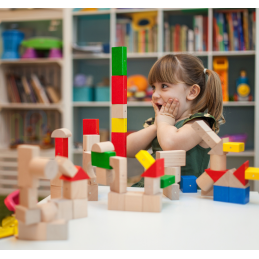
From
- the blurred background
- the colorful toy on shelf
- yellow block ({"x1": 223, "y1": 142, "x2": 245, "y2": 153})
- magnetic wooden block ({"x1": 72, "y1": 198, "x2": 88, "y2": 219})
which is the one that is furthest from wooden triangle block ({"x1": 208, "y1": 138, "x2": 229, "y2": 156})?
the colorful toy on shelf

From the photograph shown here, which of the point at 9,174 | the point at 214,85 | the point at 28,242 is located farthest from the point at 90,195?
the point at 9,174

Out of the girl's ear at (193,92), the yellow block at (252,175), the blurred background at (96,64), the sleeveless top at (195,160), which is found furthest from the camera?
the blurred background at (96,64)

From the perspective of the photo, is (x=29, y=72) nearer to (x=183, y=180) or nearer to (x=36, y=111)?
(x=36, y=111)

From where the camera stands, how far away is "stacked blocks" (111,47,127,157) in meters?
0.75

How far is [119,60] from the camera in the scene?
752mm

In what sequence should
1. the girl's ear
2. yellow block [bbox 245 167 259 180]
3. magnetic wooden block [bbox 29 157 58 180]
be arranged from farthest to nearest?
1. the girl's ear
2. yellow block [bbox 245 167 259 180]
3. magnetic wooden block [bbox 29 157 58 180]

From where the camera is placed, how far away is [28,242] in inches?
19.2

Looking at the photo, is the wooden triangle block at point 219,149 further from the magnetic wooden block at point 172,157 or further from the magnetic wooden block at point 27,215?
the magnetic wooden block at point 27,215

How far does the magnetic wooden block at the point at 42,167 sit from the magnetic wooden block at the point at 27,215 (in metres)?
0.06

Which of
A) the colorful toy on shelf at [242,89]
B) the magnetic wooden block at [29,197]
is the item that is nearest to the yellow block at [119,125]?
the magnetic wooden block at [29,197]

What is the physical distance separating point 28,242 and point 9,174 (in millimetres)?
2345

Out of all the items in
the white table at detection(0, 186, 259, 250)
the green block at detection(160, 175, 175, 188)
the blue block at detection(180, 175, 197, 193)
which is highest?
the green block at detection(160, 175, 175, 188)

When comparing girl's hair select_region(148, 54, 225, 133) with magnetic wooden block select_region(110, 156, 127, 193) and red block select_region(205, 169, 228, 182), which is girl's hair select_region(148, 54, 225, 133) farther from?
magnetic wooden block select_region(110, 156, 127, 193)

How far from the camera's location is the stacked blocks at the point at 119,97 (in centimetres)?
75
